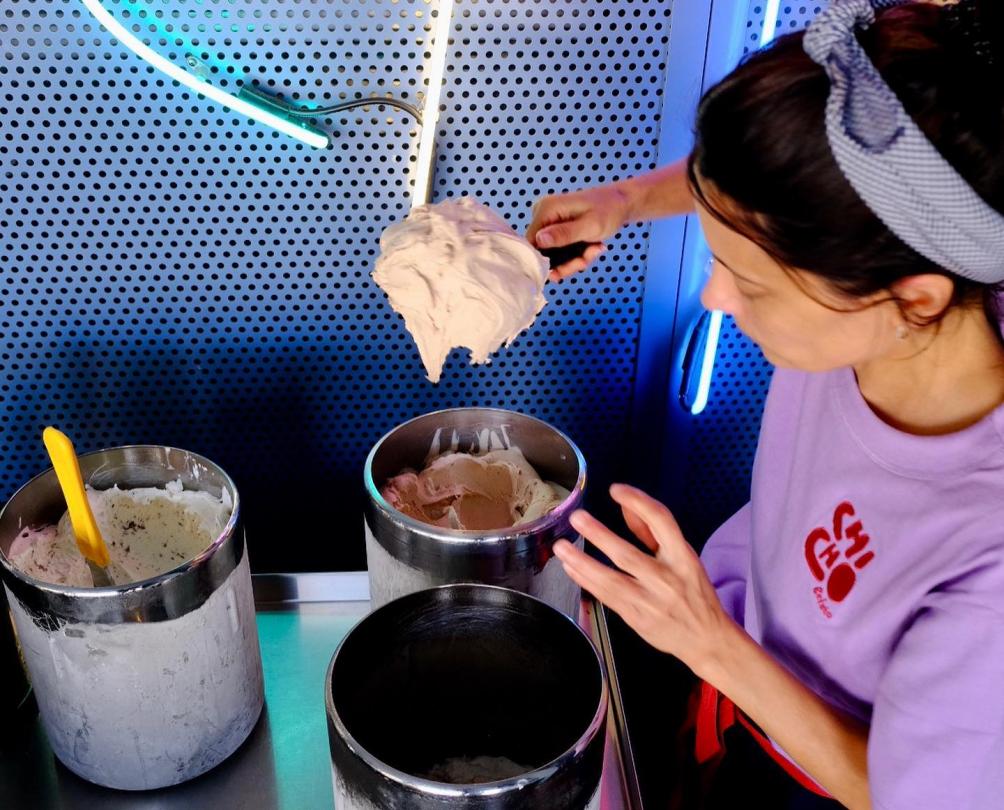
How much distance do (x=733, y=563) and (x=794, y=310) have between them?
667 millimetres

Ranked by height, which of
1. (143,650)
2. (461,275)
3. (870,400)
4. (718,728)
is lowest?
(718,728)

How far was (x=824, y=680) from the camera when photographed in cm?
117

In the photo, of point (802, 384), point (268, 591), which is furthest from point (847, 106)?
point (268, 591)

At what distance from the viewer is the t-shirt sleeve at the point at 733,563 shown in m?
1.50

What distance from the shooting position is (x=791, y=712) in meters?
1.04

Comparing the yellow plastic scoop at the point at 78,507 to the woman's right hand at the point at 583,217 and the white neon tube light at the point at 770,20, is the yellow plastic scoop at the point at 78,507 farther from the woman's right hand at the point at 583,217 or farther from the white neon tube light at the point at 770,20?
the white neon tube light at the point at 770,20

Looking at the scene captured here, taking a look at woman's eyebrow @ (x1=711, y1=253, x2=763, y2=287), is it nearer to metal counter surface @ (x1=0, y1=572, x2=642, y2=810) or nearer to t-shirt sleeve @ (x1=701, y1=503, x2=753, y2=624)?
t-shirt sleeve @ (x1=701, y1=503, x2=753, y2=624)

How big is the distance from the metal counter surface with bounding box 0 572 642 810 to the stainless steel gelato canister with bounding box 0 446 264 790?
0.03 m

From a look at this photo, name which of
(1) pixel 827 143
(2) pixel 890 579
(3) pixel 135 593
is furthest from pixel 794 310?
(3) pixel 135 593

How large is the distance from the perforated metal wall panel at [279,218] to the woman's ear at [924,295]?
0.65 m

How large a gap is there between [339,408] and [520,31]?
0.72m

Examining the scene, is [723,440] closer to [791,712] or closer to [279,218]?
[791,712]

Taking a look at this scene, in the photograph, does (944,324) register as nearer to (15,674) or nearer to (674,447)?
(674,447)

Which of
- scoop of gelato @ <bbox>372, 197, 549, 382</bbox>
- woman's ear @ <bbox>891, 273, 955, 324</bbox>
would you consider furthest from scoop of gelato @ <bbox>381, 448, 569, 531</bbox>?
woman's ear @ <bbox>891, 273, 955, 324</bbox>
